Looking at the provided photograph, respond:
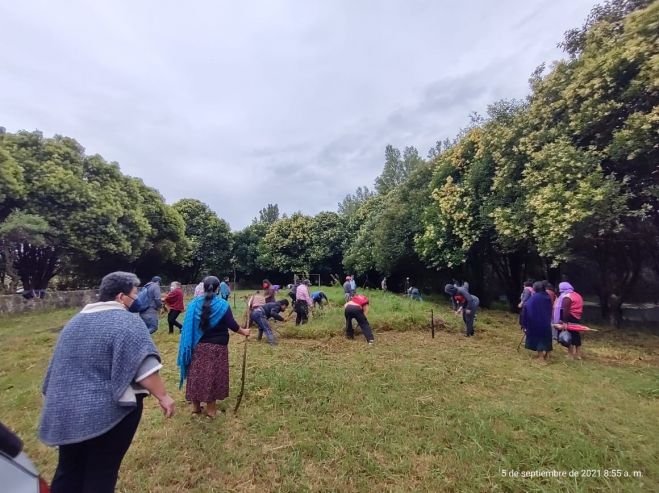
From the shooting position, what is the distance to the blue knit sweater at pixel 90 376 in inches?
83.7

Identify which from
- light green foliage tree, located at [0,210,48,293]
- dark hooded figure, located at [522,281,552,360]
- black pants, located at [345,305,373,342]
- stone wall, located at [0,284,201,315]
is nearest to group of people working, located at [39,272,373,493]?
black pants, located at [345,305,373,342]

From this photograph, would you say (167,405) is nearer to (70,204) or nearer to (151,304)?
(151,304)

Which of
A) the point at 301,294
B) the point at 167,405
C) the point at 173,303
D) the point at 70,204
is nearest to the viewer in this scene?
the point at 167,405

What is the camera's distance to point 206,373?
4.20 meters

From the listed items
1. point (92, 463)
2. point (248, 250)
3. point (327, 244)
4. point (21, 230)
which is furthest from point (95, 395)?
point (248, 250)

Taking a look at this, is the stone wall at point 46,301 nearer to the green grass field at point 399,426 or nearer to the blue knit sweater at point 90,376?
the green grass field at point 399,426

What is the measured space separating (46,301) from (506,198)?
18.1 metres

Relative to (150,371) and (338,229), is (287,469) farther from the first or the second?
(338,229)

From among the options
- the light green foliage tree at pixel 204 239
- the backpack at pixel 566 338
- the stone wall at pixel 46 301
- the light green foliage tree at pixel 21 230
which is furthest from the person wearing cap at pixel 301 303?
the light green foliage tree at pixel 204 239

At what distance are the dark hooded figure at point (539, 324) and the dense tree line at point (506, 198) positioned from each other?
2722 mm

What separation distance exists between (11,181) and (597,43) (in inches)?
752

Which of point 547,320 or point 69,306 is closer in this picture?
point 547,320

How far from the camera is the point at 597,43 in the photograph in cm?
939

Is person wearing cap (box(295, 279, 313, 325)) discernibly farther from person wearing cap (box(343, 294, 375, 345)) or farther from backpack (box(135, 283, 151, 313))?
backpack (box(135, 283, 151, 313))
